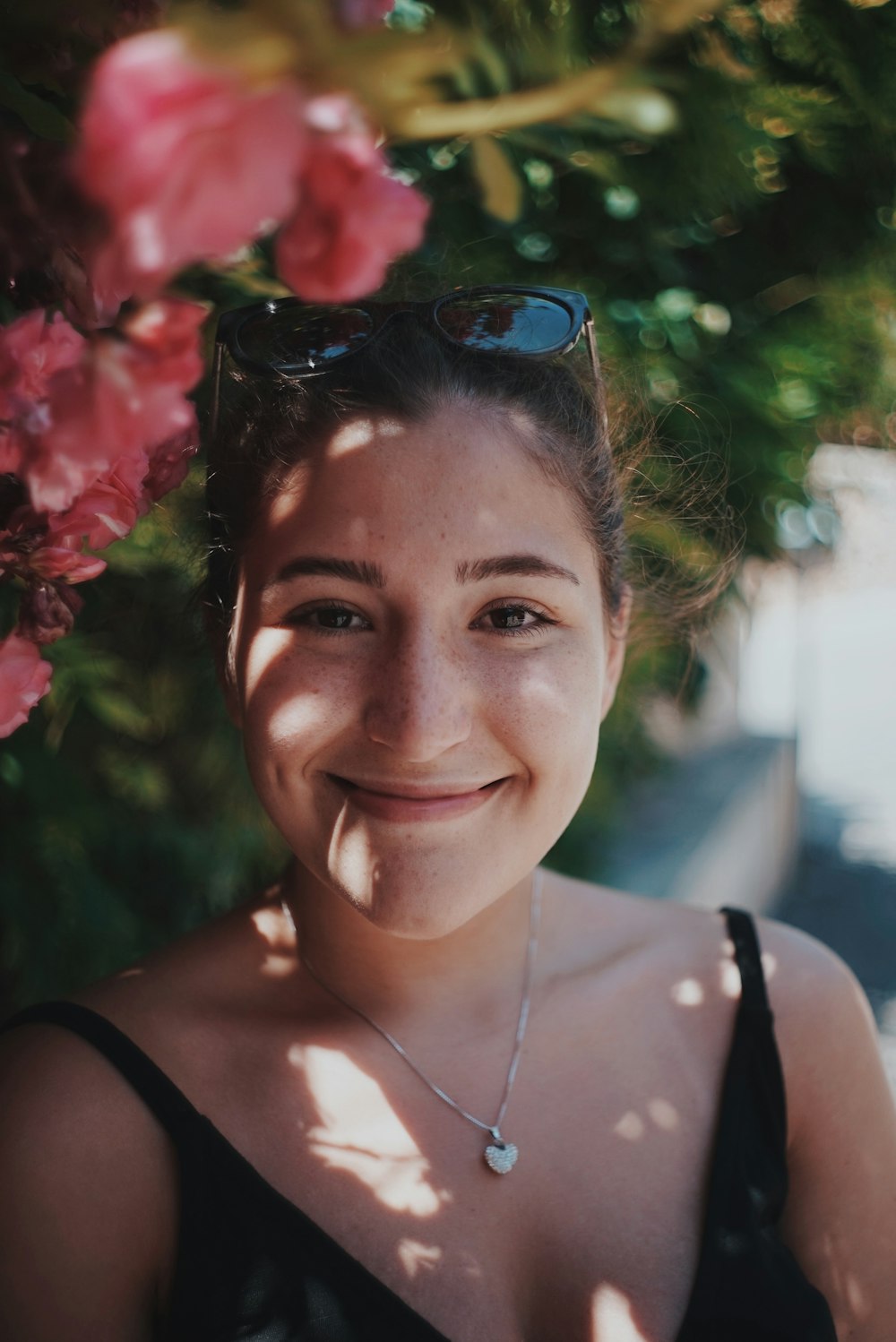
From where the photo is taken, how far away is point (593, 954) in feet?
7.45

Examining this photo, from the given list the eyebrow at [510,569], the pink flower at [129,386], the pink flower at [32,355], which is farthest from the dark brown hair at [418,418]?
the pink flower at [129,386]

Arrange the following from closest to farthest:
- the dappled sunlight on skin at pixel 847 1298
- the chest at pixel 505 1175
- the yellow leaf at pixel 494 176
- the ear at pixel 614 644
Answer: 1. the yellow leaf at pixel 494 176
2. the chest at pixel 505 1175
3. the dappled sunlight on skin at pixel 847 1298
4. the ear at pixel 614 644

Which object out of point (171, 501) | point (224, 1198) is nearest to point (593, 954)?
point (224, 1198)

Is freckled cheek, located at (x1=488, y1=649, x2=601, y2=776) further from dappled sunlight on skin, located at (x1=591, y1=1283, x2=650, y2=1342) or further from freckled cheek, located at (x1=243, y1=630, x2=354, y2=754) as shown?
dappled sunlight on skin, located at (x1=591, y1=1283, x2=650, y2=1342)

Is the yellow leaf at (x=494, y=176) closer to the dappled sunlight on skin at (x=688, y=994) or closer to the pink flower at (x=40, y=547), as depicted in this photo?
the pink flower at (x=40, y=547)

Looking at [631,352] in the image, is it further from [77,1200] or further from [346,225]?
[346,225]

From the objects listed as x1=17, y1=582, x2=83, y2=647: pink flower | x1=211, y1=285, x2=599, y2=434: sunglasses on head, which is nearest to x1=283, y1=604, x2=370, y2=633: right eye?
x1=211, y1=285, x2=599, y2=434: sunglasses on head

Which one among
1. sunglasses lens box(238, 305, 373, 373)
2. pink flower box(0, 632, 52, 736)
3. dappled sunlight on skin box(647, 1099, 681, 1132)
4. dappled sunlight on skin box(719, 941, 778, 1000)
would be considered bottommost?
dappled sunlight on skin box(719, 941, 778, 1000)

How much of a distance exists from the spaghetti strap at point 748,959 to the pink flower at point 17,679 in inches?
61.9

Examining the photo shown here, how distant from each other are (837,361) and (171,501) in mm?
1793

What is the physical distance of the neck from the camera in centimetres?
197

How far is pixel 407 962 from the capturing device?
1.98 metres

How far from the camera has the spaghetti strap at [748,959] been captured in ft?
7.06

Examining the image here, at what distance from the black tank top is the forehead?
2.81 feet
